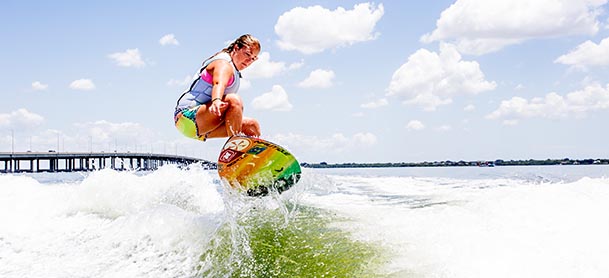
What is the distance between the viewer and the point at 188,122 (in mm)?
5496

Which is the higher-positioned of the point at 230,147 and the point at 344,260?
the point at 230,147

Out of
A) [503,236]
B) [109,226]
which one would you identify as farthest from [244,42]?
[503,236]

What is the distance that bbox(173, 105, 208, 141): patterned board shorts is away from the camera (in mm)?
5441

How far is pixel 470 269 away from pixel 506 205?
2.13 meters

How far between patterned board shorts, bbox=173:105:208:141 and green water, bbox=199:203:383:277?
1.08 meters

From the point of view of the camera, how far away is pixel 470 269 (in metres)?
3.51

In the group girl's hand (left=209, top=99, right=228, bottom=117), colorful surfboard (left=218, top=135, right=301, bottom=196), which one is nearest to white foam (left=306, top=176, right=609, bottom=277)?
colorful surfboard (left=218, top=135, right=301, bottom=196)

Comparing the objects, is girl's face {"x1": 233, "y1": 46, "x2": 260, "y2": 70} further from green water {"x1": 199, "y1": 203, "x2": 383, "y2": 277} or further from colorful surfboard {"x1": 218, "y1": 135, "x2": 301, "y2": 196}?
green water {"x1": 199, "y1": 203, "x2": 383, "y2": 277}

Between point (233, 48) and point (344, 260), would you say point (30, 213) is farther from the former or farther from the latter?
point (344, 260)

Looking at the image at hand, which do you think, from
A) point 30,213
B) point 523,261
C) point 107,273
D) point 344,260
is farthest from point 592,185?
point 30,213

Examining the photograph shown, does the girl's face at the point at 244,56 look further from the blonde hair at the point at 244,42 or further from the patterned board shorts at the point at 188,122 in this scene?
the patterned board shorts at the point at 188,122

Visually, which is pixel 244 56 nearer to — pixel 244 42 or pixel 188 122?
pixel 244 42

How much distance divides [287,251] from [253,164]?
49.4 inches

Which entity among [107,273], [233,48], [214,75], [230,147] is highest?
[233,48]
